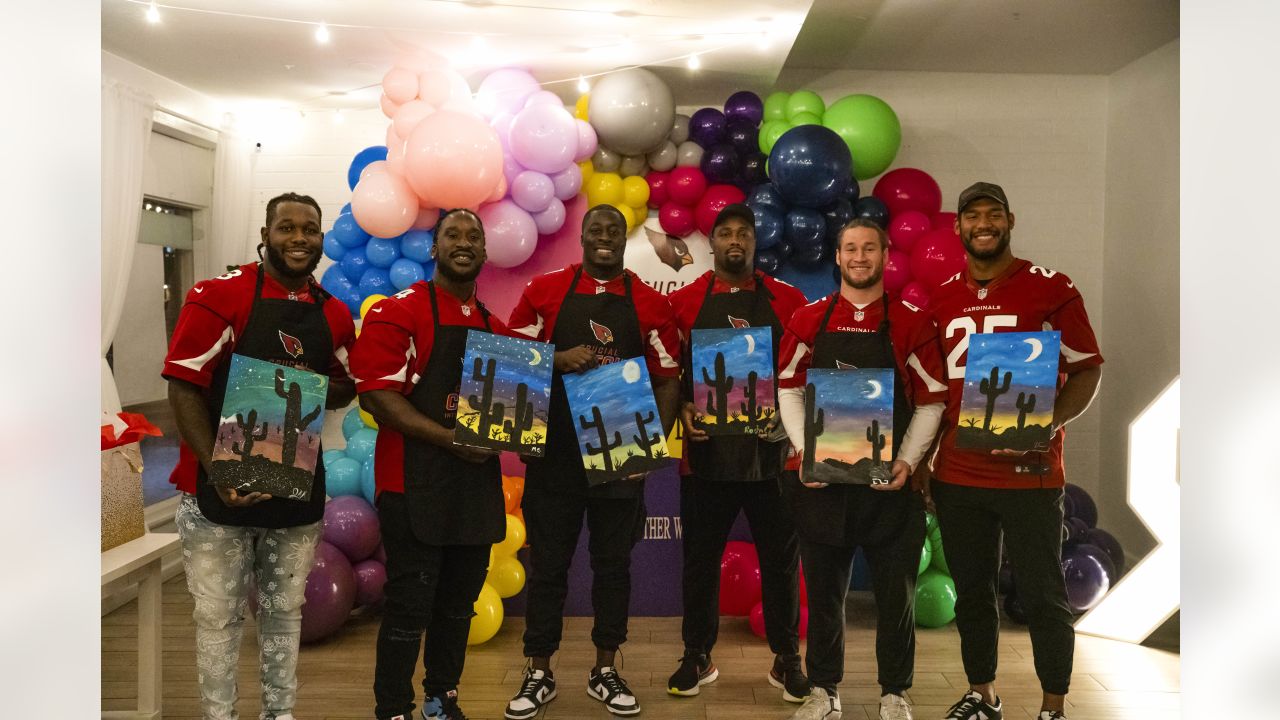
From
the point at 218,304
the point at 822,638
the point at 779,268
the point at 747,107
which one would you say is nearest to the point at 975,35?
the point at 747,107

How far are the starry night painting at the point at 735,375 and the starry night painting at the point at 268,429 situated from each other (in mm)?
1197

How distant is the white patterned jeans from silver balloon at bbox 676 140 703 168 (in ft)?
11.2

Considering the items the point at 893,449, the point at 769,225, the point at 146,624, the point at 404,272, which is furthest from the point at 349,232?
the point at 893,449

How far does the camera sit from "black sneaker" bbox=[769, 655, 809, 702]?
10.6ft

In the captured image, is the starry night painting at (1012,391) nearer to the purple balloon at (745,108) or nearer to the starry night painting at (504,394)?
the starry night painting at (504,394)

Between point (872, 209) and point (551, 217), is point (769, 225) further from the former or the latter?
point (551, 217)

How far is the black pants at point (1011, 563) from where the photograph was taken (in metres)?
2.70

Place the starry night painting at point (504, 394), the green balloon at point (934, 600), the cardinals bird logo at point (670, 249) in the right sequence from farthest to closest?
the cardinals bird logo at point (670, 249), the green balloon at point (934, 600), the starry night painting at point (504, 394)

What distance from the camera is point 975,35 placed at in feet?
16.6

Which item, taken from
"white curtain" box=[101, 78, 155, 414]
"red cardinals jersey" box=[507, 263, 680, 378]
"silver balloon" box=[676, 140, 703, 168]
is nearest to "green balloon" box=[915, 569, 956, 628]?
"red cardinals jersey" box=[507, 263, 680, 378]

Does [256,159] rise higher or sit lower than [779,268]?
higher

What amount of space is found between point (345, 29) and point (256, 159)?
1765mm

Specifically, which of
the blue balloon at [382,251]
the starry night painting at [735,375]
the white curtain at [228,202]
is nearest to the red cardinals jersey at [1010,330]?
the starry night painting at [735,375]
